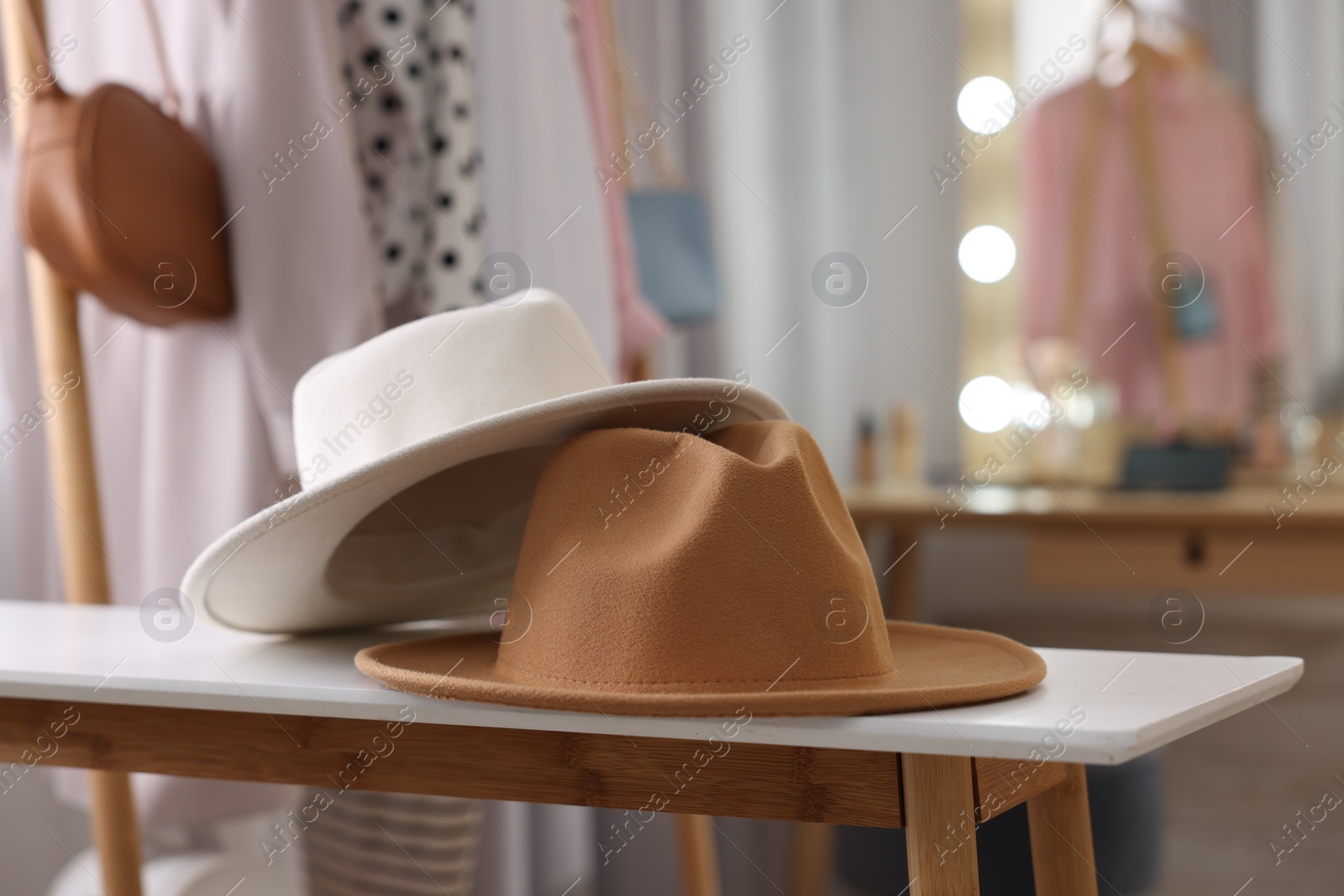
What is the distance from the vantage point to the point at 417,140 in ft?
3.61

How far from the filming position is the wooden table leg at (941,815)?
0.47 metres

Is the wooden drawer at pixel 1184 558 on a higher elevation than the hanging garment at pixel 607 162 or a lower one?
lower

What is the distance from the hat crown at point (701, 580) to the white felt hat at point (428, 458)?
25 millimetres

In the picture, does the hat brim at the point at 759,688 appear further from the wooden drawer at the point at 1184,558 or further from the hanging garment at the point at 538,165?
the wooden drawer at the point at 1184,558

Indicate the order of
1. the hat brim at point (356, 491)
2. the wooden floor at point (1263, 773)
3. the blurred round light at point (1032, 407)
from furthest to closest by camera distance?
1. the blurred round light at point (1032, 407)
2. the wooden floor at point (1263, 773)
3. the hat brim at point (356, 491)

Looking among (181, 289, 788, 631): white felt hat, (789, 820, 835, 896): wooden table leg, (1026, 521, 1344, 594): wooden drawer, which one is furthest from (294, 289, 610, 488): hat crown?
(789, 820, 835, 896): wooden table leg

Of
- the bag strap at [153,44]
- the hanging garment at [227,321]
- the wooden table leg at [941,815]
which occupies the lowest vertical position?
the wooden table leg at [941,815]

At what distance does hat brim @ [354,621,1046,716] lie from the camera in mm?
466

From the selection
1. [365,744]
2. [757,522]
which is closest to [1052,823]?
[757,522]

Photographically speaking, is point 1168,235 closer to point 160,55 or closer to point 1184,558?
point 1184,558

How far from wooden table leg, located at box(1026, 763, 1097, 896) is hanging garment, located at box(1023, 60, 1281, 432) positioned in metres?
1.38

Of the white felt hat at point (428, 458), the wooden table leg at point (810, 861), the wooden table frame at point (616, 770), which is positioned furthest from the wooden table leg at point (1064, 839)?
the wooden table leg at point (810, 861)

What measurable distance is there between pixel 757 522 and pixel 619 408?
12cm

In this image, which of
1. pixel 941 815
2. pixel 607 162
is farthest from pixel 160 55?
pixel 941 815
